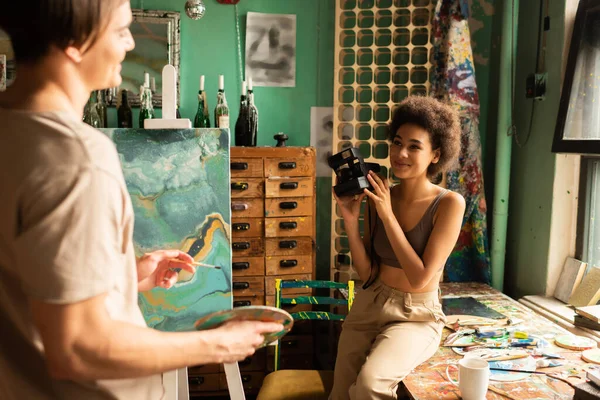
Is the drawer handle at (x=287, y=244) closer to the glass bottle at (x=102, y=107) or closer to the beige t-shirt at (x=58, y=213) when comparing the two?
the glass bottle at (x=102, y=107)

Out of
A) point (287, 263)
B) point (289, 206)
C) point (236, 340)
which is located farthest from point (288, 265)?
point (236, 340)

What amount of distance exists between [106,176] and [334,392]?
5.37 feet

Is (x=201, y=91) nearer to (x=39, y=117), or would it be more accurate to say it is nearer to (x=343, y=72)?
(x=343, y=72)

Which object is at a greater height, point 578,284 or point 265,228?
point 265,228

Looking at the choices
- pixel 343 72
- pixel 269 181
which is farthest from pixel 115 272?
pixel 343 72

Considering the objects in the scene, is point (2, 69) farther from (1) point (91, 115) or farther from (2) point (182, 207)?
(2) point (182, 207)

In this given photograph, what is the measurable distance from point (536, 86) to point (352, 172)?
141cm

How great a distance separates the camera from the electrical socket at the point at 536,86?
A: 2844 millimetres

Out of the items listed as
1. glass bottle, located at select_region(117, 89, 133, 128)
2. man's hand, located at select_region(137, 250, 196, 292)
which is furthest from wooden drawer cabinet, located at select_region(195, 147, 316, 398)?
man's hand, located at select_region(137, 250, 196, 292)

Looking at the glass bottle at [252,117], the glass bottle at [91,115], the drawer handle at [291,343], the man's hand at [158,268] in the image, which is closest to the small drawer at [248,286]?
the drawer handle at [291,343]

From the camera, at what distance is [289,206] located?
9.77 feet

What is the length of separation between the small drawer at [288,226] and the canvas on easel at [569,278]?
53.7 inches

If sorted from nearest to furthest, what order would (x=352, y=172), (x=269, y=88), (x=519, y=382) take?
(x=519, y=382)
(x=352, y=172)
(x=269, y=88)

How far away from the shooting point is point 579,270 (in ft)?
8.82
